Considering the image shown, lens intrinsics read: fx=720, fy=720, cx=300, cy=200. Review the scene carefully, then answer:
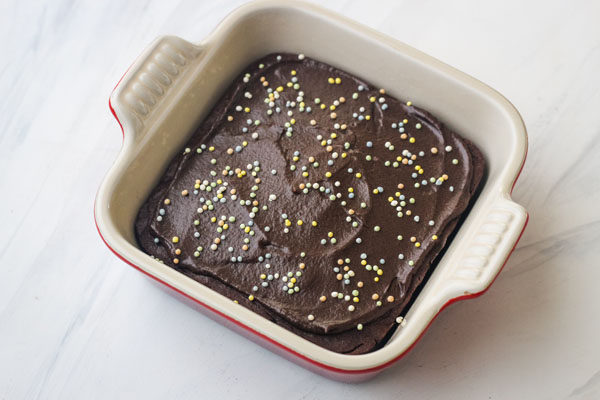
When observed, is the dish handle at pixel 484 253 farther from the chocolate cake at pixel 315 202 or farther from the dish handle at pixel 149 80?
the dish handle at pixel 149 80

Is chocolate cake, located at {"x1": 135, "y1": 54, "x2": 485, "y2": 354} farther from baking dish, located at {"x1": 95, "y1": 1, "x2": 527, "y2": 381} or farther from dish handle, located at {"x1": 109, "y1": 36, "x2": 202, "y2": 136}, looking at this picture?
dish handle, located at {"x1": 109, "y1": 36, "x2": 202, "y2": 136}

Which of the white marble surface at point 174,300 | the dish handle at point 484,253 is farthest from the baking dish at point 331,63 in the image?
the white marble surface at point 174,300

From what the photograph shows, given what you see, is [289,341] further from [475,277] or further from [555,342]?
[555,342]

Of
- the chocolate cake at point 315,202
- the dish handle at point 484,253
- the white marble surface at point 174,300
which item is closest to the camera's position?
the dish handle at point 484,253

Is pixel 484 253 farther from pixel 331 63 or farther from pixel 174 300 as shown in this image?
pixel 174 300

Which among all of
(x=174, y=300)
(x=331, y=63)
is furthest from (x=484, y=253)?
(x=174, y=300)

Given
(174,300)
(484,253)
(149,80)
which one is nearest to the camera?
(484,253)
